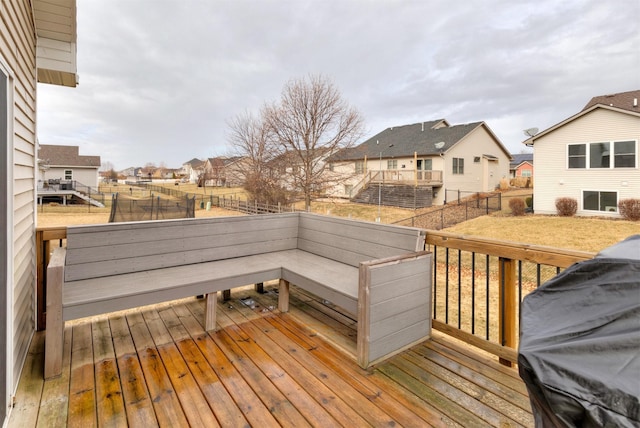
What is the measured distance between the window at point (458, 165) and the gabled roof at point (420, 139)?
42.6 inches

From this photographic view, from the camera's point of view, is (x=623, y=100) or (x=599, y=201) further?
(x=623, y=100)

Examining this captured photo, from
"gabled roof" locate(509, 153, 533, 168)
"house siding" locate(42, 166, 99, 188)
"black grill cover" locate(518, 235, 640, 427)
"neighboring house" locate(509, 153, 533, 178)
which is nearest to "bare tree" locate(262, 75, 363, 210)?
"black grill cover" locate(518, 235, 640, 427)

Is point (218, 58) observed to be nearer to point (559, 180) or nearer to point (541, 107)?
point (559, 180)

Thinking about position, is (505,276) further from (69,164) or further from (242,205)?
(69,164)

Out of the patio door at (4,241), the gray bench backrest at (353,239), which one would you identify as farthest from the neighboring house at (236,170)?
the patio door at (4,241)

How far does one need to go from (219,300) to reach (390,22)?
8.33 metres

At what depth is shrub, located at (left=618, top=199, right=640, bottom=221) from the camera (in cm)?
1061

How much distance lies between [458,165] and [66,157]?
105 ft

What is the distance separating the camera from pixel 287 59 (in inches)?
503

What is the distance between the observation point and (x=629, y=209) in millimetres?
10797

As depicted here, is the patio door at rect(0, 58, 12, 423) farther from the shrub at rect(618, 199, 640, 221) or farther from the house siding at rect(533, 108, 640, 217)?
the house siding at rect(533, 108, 640, 217)

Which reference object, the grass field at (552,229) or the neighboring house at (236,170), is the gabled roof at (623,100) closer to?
the grass field at (552,229)

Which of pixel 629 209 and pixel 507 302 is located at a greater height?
pixel 629 209

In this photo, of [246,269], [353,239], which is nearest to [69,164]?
[246,269]
